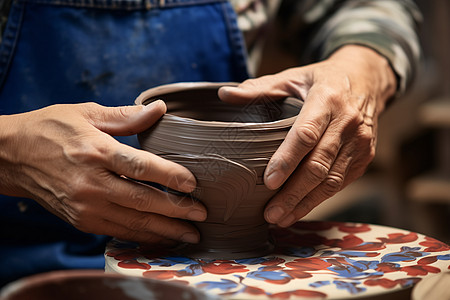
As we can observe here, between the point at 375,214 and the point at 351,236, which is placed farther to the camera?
the point at 375,214

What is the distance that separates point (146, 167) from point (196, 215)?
11 centimetres

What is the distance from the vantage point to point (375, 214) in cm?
309

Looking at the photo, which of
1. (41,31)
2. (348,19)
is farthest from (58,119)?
(348,19)

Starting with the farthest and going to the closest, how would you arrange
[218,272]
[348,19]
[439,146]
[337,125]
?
1. [439,146]
2. [348,19]
3. [337,125]
4. [218,272]

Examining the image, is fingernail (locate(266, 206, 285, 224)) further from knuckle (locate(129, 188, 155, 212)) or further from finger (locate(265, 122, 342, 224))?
knuckle (locate(129, 188, 155, 212))

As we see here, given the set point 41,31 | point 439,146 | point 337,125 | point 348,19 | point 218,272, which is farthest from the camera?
point 439,146

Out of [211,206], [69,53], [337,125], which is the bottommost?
[211,206]

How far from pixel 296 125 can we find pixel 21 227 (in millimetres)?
606

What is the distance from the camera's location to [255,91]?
907 millimetres

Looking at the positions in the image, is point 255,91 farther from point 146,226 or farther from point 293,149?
point 146,226

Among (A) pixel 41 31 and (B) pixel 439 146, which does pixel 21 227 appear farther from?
(B) pixel 439 146

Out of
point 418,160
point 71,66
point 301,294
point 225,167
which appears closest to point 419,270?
point 301,294

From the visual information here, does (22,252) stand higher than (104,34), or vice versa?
(104,34)

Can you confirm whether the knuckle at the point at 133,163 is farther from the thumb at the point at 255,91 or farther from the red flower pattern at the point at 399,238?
the red flower pattern at the point at 399,238
